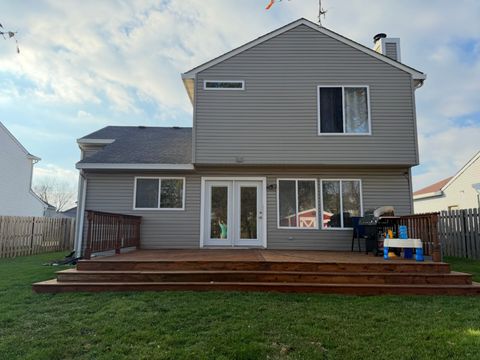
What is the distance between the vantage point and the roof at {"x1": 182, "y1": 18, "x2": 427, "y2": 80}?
28.9ft

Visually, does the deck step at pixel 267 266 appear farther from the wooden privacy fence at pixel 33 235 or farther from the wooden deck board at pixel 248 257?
the wooden privacy fence at pixel 33 235

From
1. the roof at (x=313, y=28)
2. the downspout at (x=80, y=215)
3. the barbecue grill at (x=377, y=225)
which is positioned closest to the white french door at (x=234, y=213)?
the barbecue grill at (x=377, y=225)

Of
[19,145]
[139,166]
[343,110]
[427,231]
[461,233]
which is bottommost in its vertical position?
[461,233]

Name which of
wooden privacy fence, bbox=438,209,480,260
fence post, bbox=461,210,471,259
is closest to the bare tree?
wooden privacy fence, bbox=438,209,480,260

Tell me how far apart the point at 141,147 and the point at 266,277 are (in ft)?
21.0

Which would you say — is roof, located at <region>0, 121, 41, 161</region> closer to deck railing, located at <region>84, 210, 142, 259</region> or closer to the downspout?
the downspout

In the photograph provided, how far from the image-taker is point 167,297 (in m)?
4.84

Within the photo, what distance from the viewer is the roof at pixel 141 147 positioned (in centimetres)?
885

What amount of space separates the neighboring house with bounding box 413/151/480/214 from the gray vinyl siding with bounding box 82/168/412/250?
8972 mm

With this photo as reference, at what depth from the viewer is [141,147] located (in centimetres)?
1007

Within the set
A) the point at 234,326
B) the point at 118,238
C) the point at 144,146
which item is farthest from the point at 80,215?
the point at 234,326

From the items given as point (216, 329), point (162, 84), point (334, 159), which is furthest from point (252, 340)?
point (162, 84)

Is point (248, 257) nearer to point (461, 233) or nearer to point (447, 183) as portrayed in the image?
point (461, 233)

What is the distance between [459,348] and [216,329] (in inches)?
97.5
